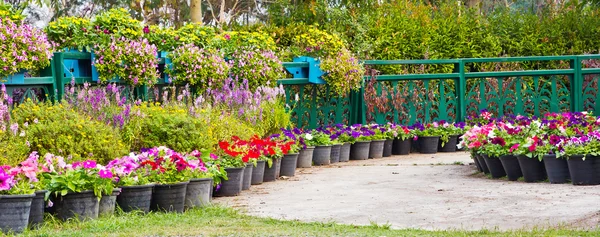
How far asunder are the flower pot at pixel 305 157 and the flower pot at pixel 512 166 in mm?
2712

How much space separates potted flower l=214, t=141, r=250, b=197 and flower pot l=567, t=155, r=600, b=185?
3.13 m

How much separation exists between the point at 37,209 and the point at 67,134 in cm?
190

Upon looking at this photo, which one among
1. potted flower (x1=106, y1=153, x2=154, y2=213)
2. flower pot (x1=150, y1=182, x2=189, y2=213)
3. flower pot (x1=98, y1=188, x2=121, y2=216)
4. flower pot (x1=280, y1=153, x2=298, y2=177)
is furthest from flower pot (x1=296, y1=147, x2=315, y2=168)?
flower pot (x1=98, y1=188, x2=121, y2=216)

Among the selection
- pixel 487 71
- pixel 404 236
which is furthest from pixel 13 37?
pixel 487 71

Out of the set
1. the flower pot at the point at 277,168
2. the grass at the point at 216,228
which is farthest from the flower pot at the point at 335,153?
the grass at the point at 216,228

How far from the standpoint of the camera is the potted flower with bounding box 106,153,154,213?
24.2ft

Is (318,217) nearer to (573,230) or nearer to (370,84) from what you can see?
(573,230)

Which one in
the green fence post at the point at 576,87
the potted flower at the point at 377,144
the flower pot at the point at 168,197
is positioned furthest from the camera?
the green fence post at the point at 576,87

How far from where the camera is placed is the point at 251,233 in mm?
6371

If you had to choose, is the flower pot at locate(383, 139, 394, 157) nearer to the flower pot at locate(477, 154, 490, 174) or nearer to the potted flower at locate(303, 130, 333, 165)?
the potted flower at locate(303, 130, 333, 165)

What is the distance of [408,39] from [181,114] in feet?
23.2

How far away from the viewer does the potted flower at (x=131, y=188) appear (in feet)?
24.2

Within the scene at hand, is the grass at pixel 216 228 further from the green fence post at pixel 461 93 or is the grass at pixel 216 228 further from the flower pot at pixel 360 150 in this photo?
the green fence post at pixel 461 93

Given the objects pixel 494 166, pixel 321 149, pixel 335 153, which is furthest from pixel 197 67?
pixel 494 166
